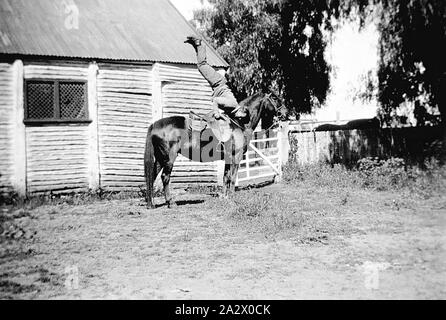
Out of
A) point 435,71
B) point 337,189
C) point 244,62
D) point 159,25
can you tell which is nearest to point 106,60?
point 159,25

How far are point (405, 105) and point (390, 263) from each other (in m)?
8.65

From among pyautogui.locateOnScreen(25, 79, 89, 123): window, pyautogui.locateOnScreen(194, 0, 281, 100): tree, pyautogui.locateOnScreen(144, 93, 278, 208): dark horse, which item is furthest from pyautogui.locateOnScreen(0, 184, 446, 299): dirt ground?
pyautogui.locateOnScreen(194, 0, 281, 100): tree

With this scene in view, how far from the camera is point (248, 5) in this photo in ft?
72.9

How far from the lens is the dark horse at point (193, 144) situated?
952 centimetres

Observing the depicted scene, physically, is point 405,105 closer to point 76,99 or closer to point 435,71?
point 435,71

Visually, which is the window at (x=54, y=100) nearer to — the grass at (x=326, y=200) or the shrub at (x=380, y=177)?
the grass at (x=326, y=200)

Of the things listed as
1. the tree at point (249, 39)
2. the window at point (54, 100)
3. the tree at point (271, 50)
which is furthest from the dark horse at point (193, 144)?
the tree at point (249, 39)

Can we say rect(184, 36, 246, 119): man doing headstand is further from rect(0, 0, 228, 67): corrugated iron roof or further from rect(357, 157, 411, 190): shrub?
rect(357, 157, 411, 190): shrub

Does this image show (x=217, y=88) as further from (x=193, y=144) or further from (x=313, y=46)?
(x=313, y=46)

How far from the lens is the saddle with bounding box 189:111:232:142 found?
32.9 ft

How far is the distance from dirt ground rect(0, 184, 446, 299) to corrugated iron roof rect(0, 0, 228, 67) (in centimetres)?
549

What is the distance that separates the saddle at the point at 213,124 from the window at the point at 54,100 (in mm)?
4035

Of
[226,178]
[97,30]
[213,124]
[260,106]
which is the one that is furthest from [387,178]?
[97,30]

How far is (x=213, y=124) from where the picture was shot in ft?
34.0
